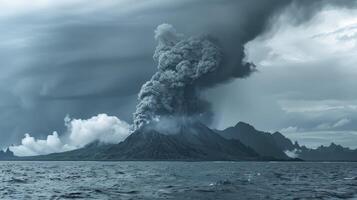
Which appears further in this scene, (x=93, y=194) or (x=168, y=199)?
(x=93, y=194)

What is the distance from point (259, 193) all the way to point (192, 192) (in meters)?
11.3

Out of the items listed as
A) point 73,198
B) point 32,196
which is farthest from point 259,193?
point 32,196

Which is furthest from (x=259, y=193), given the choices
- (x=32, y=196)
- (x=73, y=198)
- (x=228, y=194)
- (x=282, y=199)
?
(x=32, y=196)

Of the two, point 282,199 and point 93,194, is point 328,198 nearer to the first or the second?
point 282,199

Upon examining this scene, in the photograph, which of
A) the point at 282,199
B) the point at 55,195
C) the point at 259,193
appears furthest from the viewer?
the point at 259,193

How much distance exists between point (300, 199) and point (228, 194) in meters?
12.7

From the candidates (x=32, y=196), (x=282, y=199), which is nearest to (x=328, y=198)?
(x=282, y=199)

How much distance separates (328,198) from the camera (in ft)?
244

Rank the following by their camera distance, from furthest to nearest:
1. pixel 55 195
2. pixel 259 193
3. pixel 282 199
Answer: pixel 259 193 → pixel 55 195 → pixel 282 199

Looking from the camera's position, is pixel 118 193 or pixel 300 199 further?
pixel 118 193

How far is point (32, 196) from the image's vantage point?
7512cm

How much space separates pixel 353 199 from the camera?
72.8 metres

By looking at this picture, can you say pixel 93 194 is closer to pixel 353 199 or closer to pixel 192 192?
pixel 192 192

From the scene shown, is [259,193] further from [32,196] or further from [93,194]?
[32,196]
